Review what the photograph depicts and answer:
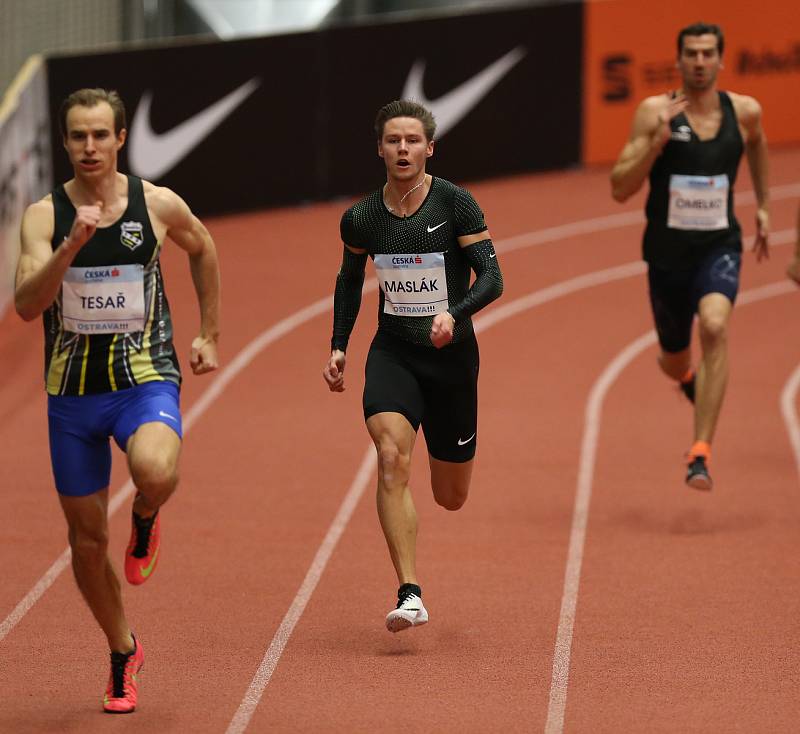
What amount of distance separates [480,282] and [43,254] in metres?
1.69

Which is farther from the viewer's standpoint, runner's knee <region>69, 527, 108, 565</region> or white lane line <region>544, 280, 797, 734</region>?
white lane line <region>544, 280, 797, 734</region>

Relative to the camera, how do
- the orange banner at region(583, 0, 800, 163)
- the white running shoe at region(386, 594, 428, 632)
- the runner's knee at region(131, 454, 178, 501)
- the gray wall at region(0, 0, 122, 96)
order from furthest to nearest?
1. the orange banner at region(583, 0, 800, 163)
2. the gray wall at region(0, 0, 122, 96)
3. the white running shoe at region(386, 594, 428, 632)
4. the runner's knee at region(131, 454, 178, 501)

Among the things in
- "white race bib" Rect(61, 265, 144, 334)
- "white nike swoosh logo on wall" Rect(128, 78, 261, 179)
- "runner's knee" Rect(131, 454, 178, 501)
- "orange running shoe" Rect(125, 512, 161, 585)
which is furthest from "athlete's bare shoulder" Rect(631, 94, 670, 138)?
"white nike swoosh logo on wall" Rect(128, 78, 261, 179)

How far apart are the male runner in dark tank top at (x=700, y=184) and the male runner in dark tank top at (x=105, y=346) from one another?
10.8ft

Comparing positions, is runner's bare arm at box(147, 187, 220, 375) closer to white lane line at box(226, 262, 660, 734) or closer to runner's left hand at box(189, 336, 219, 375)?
runner's left hand at box(189, 336, 219, 375)

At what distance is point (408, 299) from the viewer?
20.2 ft

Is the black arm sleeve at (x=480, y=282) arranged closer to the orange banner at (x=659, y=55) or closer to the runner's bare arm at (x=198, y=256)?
the runner's bare arm at (x=198, y=256)

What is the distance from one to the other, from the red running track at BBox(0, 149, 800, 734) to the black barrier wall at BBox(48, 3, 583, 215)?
5.35ft

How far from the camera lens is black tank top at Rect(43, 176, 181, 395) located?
207 inches

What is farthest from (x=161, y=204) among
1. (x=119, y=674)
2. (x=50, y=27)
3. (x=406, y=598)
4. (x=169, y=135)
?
(x=50, y=27)

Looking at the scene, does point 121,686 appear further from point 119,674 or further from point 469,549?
point 469,549

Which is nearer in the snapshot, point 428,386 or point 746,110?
point 428,386

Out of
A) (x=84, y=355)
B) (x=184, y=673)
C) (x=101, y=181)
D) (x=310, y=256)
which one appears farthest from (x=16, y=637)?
(x=310, y=256)

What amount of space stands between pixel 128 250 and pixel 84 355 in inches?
15.2
